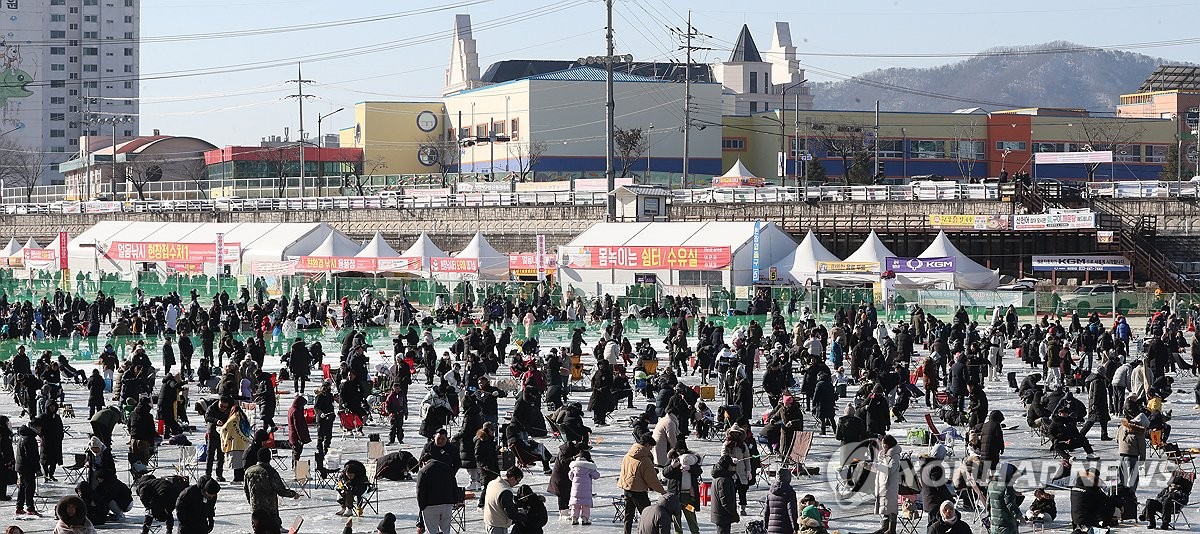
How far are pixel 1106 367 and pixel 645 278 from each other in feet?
82.5

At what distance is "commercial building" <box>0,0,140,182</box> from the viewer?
166 m

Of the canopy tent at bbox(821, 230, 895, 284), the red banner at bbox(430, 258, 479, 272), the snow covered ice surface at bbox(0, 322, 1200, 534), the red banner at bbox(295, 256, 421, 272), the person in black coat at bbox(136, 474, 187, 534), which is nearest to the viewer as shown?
the person in black coat at bbox(136, 474, 187, 534)

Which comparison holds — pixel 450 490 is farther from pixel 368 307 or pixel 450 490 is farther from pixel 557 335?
pixel 368 307

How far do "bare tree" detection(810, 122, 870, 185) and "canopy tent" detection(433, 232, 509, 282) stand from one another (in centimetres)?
5389

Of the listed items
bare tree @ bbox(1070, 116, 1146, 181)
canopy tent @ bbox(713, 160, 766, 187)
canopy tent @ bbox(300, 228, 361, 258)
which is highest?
bare tree @ bbox(1070, 116, 1146, 181)

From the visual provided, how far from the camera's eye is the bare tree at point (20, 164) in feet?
461

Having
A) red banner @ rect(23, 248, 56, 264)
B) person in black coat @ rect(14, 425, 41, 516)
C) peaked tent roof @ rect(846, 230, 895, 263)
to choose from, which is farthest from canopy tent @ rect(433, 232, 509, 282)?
person in black coat @ rect(14, 425, 41, 516)

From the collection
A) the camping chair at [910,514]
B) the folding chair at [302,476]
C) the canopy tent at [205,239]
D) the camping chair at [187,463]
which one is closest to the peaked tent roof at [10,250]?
the canopy tent at [205,239]

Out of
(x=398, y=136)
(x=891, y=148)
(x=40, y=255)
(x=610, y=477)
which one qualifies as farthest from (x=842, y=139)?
(x=610, y=477)

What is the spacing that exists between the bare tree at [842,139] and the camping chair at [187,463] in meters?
84.1

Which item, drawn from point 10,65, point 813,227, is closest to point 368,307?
point 813,227

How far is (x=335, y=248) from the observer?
168 ft

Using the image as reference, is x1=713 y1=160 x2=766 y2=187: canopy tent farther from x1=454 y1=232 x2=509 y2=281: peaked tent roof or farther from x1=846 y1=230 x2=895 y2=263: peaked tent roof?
x1=846 y1=230 x2=895 y2=263: peaked tent roof

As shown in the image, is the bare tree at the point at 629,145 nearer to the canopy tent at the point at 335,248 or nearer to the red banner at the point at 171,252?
the red banner at the point at 171,252
